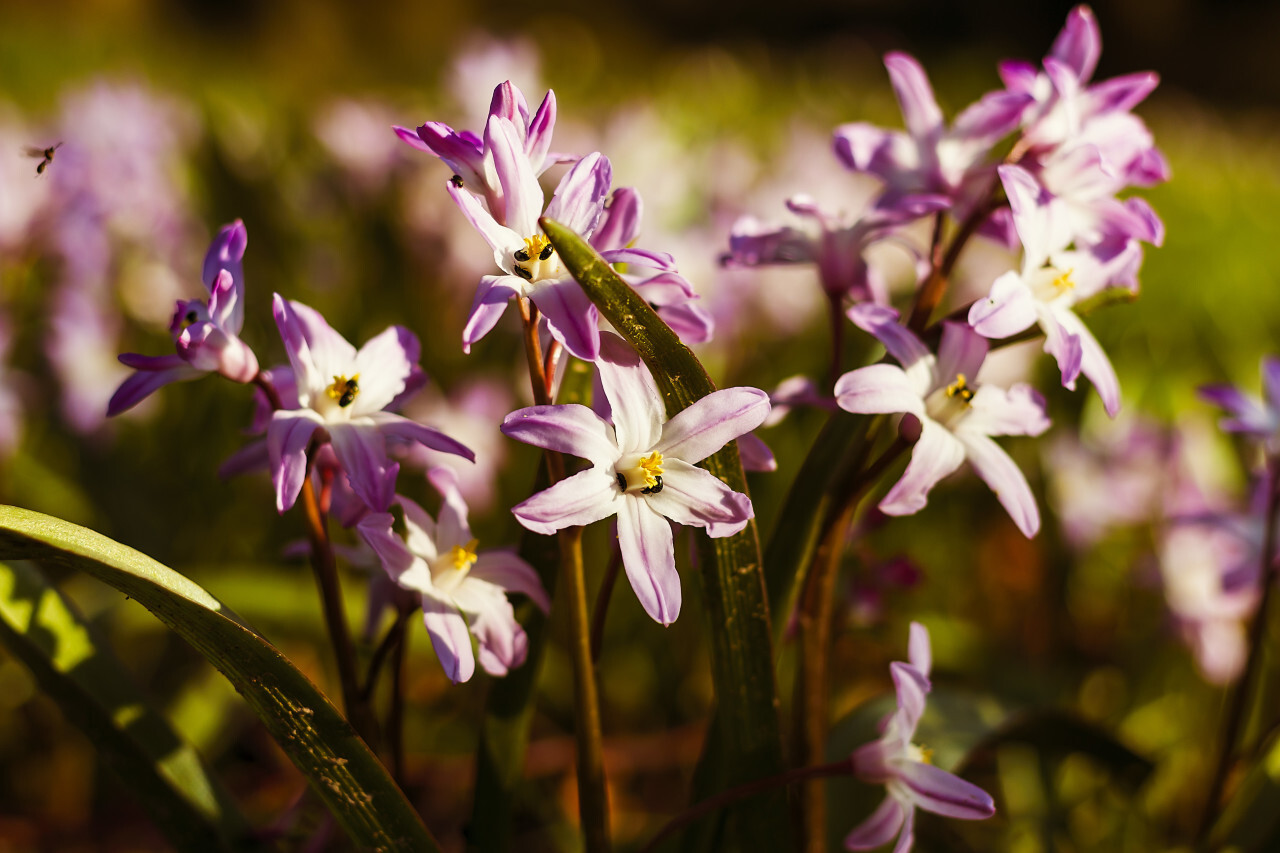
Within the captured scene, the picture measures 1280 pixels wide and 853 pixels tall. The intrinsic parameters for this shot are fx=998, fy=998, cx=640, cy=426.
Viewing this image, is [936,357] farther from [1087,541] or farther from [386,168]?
[386,168]

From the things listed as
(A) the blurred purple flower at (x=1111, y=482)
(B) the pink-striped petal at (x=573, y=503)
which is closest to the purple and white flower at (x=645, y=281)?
(B) the pink-striped petal at (x=573, y=503)

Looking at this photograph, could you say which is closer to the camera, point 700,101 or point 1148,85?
point 1148,85

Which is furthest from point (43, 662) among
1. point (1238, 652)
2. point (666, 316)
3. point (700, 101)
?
point (700, 101)

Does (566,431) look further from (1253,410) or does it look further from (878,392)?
(1253,410)

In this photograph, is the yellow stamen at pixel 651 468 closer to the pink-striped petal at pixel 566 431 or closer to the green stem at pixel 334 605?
the pink-striped petal at pixel 566 431

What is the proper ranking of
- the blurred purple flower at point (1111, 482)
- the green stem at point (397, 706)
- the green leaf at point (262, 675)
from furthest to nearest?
the blurred purple flower at point (1111, 482) → the green stem at point (397, 706) → the green leaf at point (262, 675)

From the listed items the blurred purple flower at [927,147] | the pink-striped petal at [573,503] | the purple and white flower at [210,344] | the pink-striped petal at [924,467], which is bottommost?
the pink-striped petal at [924,467]
